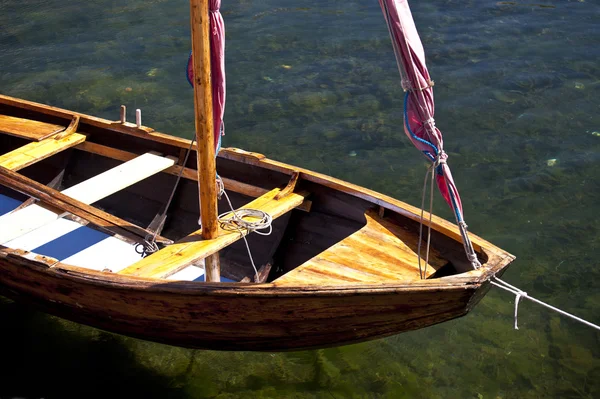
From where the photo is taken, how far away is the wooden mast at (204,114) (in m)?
7.12

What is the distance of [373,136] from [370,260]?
5672 millimetres

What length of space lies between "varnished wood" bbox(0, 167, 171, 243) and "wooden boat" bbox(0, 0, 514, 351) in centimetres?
2

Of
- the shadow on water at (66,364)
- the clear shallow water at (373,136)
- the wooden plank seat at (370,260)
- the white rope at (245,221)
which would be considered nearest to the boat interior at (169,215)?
the wooden plank seat at (370,260)

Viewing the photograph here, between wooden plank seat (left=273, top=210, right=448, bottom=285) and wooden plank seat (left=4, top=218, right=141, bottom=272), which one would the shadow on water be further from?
wooden plank seat (left=273, top=210, right=448, bottom=285)

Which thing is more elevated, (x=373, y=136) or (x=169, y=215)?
(x=169, y=215)

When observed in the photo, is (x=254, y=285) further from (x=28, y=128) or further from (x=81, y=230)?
(x=28, y=128)

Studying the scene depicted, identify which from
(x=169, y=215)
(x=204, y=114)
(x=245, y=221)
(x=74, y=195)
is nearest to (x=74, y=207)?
(x=74, y=195)

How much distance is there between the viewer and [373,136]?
43.8 feet

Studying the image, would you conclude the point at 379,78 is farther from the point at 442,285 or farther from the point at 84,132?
the point at 442,285

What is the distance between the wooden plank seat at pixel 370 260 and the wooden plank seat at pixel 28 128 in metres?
→ 5.04

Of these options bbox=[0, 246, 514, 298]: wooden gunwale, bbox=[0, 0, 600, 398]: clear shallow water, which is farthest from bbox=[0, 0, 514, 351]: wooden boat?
bbox=[0, 0, 600, 398]: clear shallow water

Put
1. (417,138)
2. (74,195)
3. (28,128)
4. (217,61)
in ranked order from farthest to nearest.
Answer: (28,128)
(74,195)
(217,61)
(417,138)

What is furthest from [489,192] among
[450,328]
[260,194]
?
[260,194]

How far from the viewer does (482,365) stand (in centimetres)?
889
